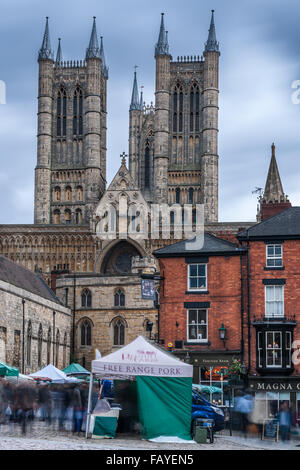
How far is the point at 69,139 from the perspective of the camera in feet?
330

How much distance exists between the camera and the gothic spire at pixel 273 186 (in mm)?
77531

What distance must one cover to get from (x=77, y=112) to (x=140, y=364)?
80.9 meters

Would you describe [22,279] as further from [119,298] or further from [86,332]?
[119,298]

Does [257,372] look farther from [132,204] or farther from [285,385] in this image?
[132,204]

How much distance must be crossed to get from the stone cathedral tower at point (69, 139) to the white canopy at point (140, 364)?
71.9 meters

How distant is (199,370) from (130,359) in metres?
13.7

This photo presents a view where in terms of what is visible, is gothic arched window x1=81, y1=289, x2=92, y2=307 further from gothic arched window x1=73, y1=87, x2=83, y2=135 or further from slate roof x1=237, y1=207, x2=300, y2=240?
gothic arched window x1=73, y1=87, x2=83, y2=135

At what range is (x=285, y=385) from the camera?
111 ft

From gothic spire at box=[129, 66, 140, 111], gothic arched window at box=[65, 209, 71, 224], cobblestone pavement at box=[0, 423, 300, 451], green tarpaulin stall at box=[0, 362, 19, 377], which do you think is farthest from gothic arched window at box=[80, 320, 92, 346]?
gothic spire at box=[129, 66, 140, 111]

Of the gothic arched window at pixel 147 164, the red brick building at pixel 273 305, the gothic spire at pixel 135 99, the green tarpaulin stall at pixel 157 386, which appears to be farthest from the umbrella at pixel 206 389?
the gothic spire at pixel 135 99

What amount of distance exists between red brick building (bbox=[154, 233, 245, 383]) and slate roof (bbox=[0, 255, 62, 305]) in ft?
40.8

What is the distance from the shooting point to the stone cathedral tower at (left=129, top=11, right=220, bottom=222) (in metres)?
96.9

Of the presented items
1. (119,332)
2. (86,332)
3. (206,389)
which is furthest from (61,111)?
(206,389)
